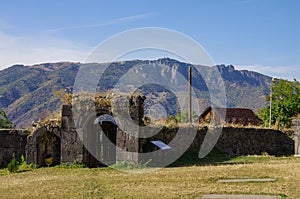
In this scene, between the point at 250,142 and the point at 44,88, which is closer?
the point at 250,142

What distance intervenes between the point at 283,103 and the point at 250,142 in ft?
57.9

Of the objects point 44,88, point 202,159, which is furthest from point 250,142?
point 44,88

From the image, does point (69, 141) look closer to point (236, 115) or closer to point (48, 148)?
point (48, 148)

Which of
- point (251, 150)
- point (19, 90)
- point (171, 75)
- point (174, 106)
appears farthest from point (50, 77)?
point (251, 150)

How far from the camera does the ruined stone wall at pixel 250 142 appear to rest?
74.9 feet

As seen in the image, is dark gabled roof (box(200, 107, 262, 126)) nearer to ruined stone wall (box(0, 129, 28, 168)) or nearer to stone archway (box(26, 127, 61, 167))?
ruined stone wall (box(0, 129, 28, 168))

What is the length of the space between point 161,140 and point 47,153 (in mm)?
5011

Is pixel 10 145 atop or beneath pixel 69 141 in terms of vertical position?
beneath

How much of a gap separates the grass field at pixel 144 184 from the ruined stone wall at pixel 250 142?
742 centimetres

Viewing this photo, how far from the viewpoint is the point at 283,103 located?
134 ft

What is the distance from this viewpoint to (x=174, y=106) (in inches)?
1823

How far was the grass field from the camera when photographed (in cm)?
955

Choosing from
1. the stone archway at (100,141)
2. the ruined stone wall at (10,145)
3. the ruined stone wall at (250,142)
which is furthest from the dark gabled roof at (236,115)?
the ruined stone wall at (10,145)

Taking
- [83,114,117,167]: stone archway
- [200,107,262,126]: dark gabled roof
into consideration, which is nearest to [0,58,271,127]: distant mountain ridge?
[200,107,262,126]: dark gabled roof
